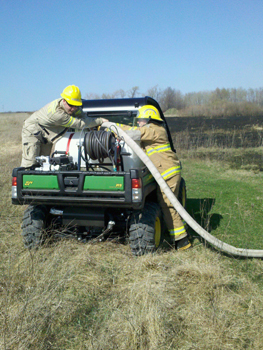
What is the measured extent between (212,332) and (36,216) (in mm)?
2700

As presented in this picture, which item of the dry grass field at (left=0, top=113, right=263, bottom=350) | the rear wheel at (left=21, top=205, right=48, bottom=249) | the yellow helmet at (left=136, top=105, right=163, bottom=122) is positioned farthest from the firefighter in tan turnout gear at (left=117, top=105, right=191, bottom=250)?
the rear wheel at (left=21, top=205, right=48, bottom=249)

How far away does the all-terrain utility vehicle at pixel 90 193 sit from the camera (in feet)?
12.9

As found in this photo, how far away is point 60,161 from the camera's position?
4.31 m

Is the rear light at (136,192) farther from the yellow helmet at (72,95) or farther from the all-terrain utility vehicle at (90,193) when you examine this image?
the yellow helmet at (72,95)

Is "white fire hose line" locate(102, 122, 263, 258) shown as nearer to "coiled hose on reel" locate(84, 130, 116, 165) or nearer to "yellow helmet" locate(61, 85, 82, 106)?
"coiled hose on reel" locate(84, 130, 116, 165)

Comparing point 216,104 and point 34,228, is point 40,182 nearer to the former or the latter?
point 34,228

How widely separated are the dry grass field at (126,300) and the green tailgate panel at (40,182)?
0.82 metres

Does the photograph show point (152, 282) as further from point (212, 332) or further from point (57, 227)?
point (57, 227)

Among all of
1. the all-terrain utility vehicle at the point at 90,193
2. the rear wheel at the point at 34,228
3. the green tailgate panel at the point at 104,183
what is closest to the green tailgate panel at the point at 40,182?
the all-terrain utility vehicle at the point at 90,193

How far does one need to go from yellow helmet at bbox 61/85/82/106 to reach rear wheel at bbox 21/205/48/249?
1514 millimetres

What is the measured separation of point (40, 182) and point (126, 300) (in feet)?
5.64

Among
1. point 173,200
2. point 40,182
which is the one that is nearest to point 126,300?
point 173,200

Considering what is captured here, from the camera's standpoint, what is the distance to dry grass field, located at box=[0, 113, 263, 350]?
275 cm

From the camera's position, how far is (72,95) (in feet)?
15.6
